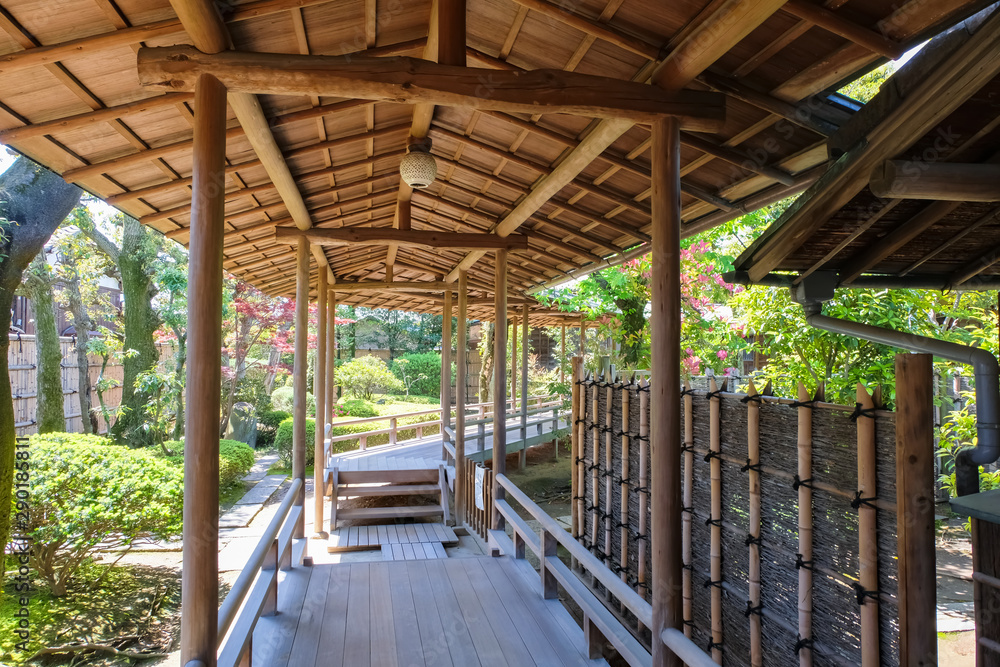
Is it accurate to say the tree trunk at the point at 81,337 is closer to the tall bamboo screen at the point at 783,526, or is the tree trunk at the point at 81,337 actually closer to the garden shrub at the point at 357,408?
the garden shrub at the point at 357,408

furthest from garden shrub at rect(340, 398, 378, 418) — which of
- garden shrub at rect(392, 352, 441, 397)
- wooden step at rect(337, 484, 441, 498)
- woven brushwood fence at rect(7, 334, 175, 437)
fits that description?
wooden step at rect(337, 484, 441, 498)

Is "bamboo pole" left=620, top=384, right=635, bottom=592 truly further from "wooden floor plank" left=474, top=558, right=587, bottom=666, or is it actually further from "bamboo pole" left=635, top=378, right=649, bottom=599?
"wooden floor plank" left=474, top=558, right=587, bottom=666

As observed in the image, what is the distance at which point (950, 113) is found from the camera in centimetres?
198

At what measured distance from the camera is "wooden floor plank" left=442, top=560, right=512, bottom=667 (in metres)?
3.38

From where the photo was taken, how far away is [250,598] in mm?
3164

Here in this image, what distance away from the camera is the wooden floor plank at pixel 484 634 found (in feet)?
11.1

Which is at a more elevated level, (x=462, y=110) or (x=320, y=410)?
(x=462, y=110)

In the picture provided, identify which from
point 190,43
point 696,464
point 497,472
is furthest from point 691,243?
point 190,43

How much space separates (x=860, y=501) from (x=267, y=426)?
15176 mm

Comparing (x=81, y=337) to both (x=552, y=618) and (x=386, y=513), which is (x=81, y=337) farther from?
(x=552, y=618)

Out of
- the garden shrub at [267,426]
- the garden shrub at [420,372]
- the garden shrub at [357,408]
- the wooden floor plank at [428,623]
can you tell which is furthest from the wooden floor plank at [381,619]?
the garden shrub at [420,372]

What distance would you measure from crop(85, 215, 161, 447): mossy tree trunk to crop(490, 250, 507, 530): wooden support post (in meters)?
8.46

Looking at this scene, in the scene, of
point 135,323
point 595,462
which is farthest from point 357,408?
→ point 595,462

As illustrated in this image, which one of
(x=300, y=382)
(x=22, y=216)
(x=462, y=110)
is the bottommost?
(x=300, y=382)
